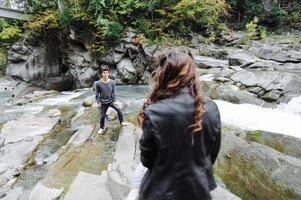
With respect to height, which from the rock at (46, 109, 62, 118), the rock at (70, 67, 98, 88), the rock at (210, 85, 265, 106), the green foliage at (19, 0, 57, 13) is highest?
the green foliage at (19, 0, 57, 13)

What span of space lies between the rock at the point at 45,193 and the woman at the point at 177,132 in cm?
361

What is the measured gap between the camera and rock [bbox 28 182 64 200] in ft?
17.2

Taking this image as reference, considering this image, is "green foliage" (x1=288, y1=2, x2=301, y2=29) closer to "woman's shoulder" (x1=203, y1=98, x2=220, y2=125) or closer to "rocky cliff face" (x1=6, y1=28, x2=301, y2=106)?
"rocky cliff face" (x1=6, y1=28, x2=301, y2=106)

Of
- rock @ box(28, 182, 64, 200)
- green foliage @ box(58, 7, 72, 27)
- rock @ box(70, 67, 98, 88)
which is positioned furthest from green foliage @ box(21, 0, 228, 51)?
rock @ box(28, 182, 64, 200)

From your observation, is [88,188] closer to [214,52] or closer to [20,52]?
[214,52]

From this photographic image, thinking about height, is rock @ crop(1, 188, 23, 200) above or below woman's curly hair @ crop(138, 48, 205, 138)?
below

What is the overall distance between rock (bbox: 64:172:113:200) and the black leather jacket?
10.7 feet

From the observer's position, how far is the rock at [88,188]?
5.11 meters

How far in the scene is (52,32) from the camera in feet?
71.8

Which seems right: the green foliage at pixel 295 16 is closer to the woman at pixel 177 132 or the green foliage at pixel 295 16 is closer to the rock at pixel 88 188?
the rock at pixel 88 188

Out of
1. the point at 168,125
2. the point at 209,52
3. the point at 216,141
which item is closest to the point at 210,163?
the point at 216,141

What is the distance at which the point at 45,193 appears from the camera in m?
5.34

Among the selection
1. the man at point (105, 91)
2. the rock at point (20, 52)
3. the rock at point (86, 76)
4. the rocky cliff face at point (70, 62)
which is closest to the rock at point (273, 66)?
the rocky cliff face at point (70, 62)

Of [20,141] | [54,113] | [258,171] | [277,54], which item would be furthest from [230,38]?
[258,171]
